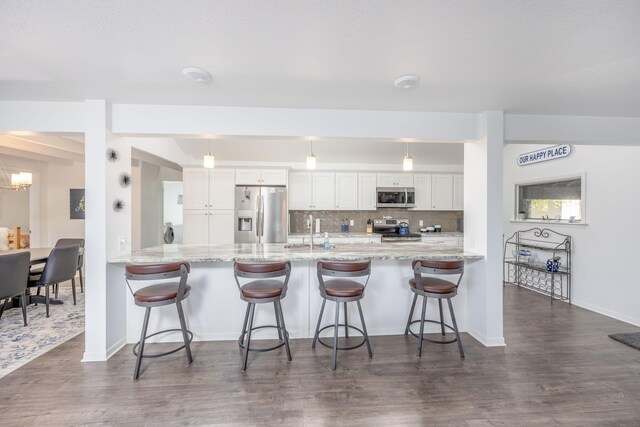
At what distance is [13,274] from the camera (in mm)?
3139

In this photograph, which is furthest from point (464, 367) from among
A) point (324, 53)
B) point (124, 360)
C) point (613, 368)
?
point (124, 360)

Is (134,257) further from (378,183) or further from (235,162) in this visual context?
(378,183)

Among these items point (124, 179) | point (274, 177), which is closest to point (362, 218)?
point (274, 177)

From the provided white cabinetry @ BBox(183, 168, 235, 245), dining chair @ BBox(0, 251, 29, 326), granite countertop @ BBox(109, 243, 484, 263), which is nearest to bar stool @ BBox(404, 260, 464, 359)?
granite countertop @ BBox(109, 243, 484, 263)

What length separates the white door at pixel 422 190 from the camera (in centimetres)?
581

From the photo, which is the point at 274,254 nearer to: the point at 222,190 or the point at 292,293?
the point at 292,293

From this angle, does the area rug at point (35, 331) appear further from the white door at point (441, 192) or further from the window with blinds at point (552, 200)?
the window with blinds at point (552, 200)

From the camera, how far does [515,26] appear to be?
154 centimetres

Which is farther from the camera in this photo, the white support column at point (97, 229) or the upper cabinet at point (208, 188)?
the upper cabinet at point (208, 188)

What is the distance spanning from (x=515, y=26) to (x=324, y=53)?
104 centimetres

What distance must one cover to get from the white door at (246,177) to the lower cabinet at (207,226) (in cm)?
57

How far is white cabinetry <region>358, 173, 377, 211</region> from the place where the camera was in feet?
18.7

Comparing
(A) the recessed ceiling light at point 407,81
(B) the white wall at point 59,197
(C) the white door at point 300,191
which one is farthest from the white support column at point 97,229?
(B) the white wall at point 59,197

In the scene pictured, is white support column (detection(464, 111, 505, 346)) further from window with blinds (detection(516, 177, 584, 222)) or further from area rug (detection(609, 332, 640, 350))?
window with blinds (detection(516, 177, 584, 222))
